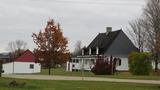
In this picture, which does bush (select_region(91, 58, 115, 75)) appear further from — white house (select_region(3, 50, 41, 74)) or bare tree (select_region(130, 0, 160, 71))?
white house (select_region(3, 50, 41, 74))

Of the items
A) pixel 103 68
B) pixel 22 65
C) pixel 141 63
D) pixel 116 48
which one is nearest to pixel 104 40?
pixel 116 48

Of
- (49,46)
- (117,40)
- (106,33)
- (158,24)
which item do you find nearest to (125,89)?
(49,46)

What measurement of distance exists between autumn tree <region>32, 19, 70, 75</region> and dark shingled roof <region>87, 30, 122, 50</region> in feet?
100

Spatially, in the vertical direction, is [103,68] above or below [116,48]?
below

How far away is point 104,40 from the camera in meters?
96.0

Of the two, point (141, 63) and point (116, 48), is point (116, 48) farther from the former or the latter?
point (141, 63)

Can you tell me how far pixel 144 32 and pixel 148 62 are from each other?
1904 centimetres

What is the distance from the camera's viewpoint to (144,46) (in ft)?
280

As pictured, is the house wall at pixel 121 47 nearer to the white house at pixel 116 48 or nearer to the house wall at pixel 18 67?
the white house at pixel 116 48

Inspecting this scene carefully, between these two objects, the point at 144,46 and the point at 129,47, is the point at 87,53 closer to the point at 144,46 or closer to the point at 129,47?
the point at 129,47

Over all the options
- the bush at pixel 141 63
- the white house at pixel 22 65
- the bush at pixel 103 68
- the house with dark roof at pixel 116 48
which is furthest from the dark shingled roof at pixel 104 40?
the bush at pixel 103 68

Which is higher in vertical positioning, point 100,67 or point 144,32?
point 144,32

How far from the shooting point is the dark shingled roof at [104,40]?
3634 inches

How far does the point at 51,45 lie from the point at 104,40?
35.9m
